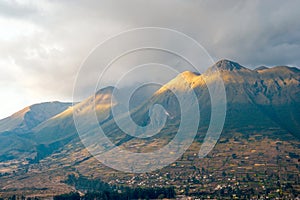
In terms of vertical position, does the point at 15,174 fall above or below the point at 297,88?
below

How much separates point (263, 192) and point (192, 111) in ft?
270

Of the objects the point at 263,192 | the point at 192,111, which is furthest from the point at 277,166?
the point at 192,111

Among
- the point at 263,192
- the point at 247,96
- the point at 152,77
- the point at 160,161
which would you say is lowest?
the point at 263,192

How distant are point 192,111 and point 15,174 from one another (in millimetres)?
73279

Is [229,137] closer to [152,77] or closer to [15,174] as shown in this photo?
[15,174]

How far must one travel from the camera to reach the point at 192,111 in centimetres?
14875

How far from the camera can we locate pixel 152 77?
121ft

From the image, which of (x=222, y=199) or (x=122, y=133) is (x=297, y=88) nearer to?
(x=122, y=133)

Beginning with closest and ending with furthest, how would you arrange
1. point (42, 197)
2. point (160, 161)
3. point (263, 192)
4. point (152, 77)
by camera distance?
1. point (152, 77)
2. point (263, 192)
3. point (42, 197)
4. point (160, 161)

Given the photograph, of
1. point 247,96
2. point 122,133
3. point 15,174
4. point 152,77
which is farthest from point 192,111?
point 152,77

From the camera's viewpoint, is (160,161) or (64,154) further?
(64,154)

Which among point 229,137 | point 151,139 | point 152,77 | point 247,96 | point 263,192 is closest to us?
point 152,77

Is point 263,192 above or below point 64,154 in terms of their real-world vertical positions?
below

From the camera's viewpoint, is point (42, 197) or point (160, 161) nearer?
point (42, 197)
